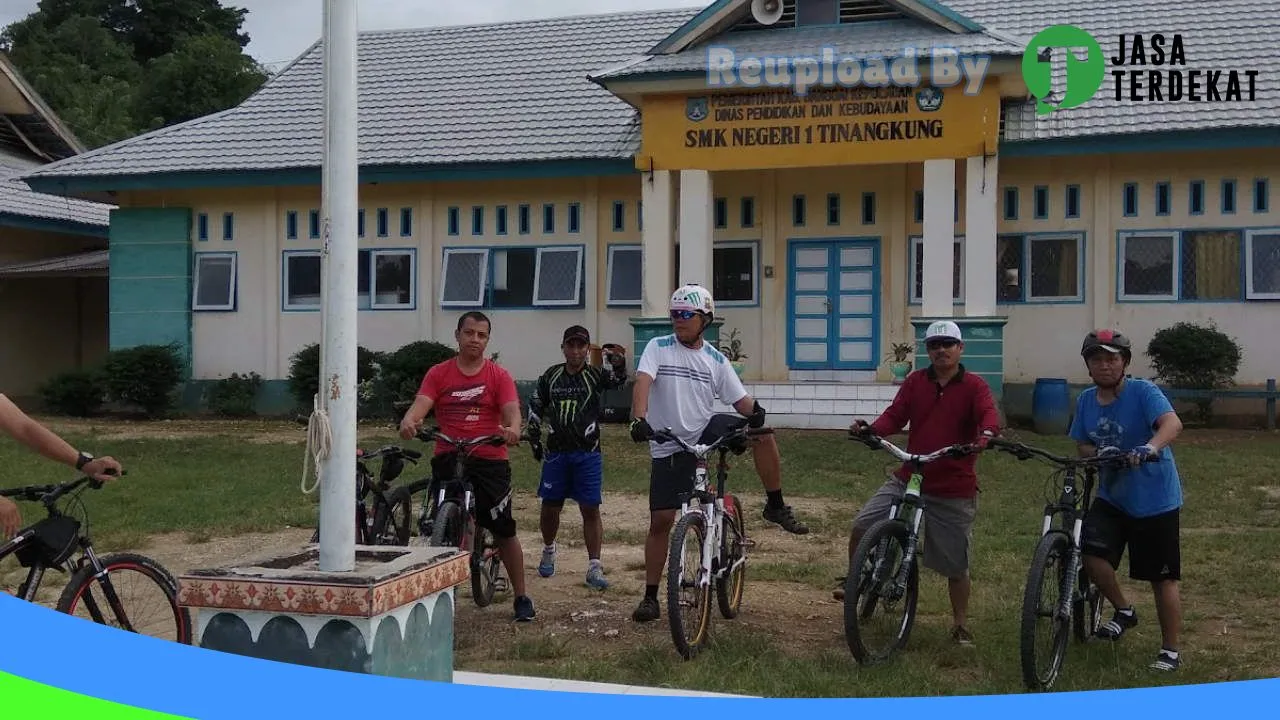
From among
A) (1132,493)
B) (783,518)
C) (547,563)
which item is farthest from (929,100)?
(1132,493)

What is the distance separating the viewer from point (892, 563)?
6.47m

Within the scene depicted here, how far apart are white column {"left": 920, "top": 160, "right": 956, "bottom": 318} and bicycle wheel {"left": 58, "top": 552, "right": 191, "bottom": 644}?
42.2 feet

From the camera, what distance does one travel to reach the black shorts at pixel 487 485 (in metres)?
7.15

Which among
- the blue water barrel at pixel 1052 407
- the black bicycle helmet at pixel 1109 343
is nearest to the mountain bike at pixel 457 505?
the black bicycle helmet at pixel 1109 343

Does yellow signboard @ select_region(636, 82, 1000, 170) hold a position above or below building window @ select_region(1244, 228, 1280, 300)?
above

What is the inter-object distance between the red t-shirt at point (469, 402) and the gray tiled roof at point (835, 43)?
36.7 ft

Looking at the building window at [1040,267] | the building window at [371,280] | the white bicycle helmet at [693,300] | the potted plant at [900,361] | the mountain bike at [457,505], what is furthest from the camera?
the building window at [371,280]

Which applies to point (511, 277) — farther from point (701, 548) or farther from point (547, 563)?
point (701, 548)

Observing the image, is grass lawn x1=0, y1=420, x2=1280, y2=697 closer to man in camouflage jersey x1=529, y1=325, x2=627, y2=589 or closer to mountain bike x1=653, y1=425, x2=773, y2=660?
mountain bike x1=653, y1=425, x2=773, y2=660

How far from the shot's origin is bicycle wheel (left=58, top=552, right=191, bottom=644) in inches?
208

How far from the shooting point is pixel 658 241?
18312mm

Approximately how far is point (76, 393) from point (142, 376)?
61.0 inches

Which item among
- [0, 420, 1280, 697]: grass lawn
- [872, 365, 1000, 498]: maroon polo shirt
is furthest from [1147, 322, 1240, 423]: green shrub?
[872, 365, 1000, 498]: maroon polo shirt

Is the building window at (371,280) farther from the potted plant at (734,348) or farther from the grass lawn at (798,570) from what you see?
the potted plant at (734,348)
